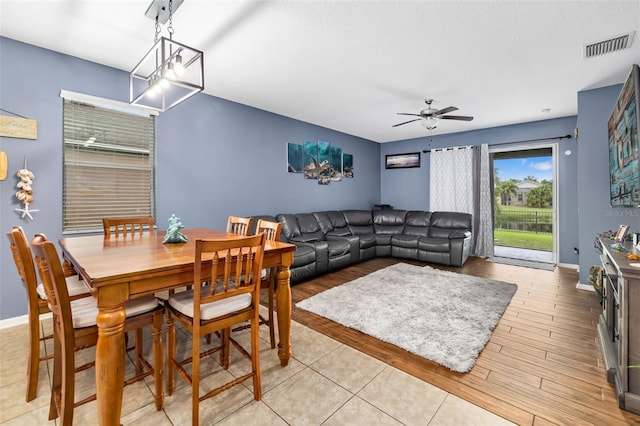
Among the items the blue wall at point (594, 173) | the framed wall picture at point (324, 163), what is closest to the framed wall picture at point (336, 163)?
the framed wall picture at point (324, 163)

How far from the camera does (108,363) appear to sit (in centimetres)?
129

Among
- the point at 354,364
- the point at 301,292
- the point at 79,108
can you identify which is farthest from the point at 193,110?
the point at 354,364

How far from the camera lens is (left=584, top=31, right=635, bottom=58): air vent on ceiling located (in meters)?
2.51

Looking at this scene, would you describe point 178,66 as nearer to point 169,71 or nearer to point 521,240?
point 169,71

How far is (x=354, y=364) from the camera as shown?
207 centimetres

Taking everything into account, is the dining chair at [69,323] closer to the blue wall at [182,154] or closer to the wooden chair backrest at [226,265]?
the wooden chair backrest at [226,265]

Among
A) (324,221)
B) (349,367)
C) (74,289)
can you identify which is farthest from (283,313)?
(324,221)

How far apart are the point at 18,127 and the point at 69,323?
2456mm

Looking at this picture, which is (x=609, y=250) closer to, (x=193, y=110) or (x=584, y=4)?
(x=584, y=4)

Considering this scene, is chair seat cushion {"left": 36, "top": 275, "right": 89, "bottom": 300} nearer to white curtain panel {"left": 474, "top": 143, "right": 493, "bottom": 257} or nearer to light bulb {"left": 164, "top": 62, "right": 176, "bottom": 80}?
light bulb {"left": 164, "top": 62, "right": 176, "bottom": 80}

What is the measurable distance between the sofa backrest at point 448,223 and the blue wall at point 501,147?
82 centimetres

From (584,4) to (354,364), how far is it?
3.17 meters

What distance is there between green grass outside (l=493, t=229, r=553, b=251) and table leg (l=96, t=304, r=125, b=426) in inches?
255

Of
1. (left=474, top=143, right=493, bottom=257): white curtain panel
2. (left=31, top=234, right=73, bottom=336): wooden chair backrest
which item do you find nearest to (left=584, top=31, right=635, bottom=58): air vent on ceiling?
(left=474, top=143, right=493, bottom=257): white curtain panel
